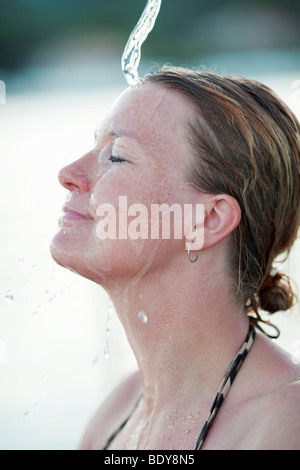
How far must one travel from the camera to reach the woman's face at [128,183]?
7.22 ft

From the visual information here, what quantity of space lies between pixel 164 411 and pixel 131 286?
517 millimetres

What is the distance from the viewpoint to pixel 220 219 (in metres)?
2.27

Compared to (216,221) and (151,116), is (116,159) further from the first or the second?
(216,221)

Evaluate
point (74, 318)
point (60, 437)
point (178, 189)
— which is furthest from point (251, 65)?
point (178, 189)

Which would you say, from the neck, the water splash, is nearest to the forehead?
the water splash

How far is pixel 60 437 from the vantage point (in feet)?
14.4

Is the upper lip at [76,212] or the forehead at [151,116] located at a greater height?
the forehead at [151,116]

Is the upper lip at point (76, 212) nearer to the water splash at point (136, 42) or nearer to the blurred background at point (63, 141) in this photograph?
the water splash at point (136, 42)

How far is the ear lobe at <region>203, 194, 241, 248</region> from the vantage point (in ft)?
7.41

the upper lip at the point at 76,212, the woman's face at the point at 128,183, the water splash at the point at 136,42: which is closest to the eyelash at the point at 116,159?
the woman's face at the point at 128,183

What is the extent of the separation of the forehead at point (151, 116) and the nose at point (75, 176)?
0.19m

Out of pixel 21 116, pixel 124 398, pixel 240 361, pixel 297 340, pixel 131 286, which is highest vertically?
pixel 131 286

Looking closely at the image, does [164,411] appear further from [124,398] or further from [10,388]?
[10,388]

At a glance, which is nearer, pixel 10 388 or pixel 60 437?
pixel 60 437
